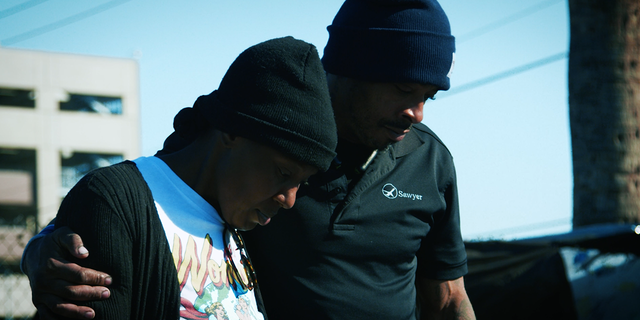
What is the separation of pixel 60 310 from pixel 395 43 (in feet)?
5.32

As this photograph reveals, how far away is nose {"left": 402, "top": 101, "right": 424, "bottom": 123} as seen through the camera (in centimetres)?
257

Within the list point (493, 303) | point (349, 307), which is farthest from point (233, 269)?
point (493, 303)

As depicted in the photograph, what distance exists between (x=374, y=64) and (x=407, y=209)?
0.58m

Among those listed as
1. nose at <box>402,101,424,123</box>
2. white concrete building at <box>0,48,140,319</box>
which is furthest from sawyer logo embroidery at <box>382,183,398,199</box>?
white concrete building at <box>0,48,140,319</box>

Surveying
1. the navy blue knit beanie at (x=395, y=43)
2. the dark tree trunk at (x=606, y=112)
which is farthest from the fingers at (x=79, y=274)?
the dark tree trunk at (x=606, y=112)

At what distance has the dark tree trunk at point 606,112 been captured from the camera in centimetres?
561

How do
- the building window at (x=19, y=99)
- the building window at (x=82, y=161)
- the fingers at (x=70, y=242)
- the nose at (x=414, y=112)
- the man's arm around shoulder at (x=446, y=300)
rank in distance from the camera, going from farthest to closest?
the building window at (x=82, y=161) → the building window at (x=19, y=99) → the man's arm around shoulder at (x=446, y=300) → the nose at (x=414, y=112) → the fingers at (x=70, y=242)

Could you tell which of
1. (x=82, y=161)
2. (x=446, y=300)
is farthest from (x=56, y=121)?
(x=446, y=300)

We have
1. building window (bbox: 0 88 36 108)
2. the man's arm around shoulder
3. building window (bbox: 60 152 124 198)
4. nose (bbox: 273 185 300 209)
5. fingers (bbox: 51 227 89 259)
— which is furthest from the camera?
building window (bbox: 60 152 124 198)

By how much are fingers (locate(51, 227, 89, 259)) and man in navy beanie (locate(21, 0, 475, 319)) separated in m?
0.98

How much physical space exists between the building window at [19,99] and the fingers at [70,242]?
41.2 meters

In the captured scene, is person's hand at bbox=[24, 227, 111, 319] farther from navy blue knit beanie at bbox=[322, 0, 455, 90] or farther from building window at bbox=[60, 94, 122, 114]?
building window at bbox=[60, 94, 122, 114]

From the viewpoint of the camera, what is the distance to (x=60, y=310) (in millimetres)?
1542

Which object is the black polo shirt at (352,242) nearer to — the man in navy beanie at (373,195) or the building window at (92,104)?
the man in navy beanie at (373,195)
